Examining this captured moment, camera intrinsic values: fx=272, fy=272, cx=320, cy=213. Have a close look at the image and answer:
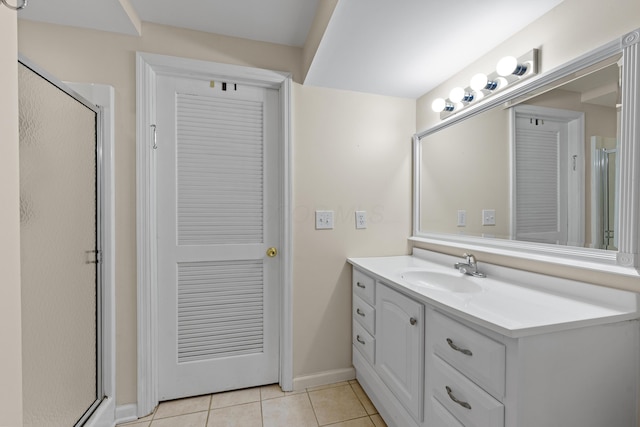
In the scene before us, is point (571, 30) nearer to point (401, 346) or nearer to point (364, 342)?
point (401, 346)

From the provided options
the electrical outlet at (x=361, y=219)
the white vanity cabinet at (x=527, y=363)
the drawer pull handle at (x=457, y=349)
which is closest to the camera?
the white vanity cabinet at (x=527, y=363)

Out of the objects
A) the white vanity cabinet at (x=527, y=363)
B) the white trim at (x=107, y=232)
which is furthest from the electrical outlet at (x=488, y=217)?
the white trim at (x=107, y=232)

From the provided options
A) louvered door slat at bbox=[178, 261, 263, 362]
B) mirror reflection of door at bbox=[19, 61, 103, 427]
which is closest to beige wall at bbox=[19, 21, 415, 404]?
mirror reflection of door at bbox=[19, 61, 103, 427]

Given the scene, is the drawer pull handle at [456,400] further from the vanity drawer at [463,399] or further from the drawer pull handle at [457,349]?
the drawer pull handle at [457,349]

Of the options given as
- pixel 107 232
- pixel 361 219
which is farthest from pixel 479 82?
pixel 107 232

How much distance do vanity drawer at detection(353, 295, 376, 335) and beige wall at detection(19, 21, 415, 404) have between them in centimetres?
9

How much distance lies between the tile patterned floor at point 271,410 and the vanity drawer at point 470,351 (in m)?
0.79

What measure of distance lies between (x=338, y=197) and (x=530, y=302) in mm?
1132

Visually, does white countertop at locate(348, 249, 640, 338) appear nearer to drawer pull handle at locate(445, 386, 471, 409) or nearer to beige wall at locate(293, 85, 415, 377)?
drawer pull handle at locate(445, 386, 471, 409)

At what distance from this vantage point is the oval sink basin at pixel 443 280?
1.33m

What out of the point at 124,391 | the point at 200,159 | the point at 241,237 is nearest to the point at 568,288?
the point at 241,237

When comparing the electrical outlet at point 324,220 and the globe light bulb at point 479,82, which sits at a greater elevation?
the globe light bulb at point 479,82

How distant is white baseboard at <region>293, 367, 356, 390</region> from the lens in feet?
5.67

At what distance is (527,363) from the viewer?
73 centimetres
